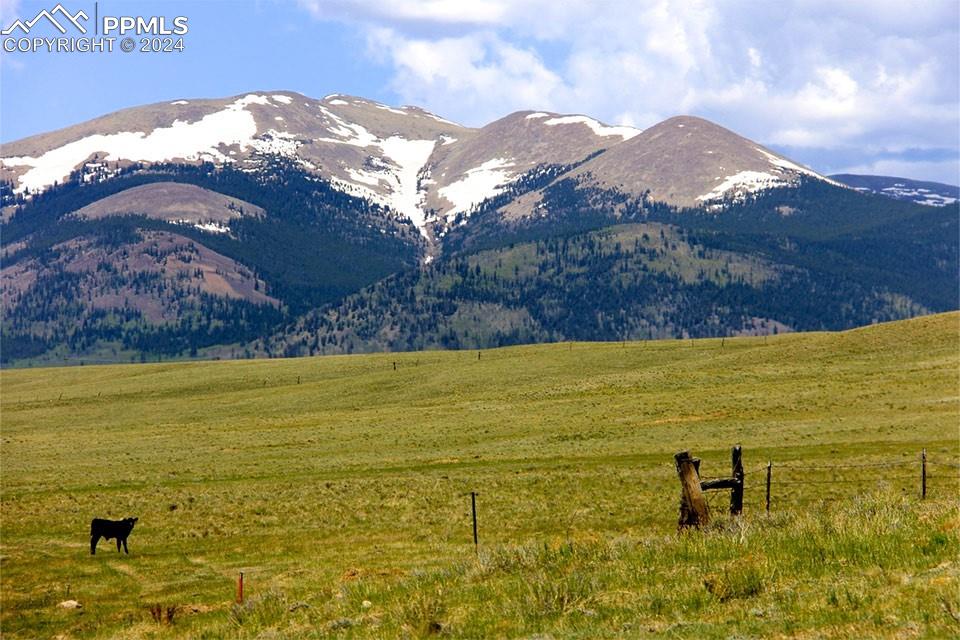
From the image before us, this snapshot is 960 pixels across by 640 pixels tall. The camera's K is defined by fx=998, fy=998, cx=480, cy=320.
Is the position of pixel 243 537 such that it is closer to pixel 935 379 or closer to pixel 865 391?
pixel 865 391

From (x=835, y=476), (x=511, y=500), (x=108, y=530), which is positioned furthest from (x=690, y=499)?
(x=835, y=476)

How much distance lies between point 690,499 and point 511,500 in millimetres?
21295

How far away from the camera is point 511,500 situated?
4466 centimetres

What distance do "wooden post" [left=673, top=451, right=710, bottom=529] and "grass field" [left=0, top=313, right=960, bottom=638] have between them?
41 centimetres

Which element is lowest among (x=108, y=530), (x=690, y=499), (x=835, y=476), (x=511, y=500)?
(x=511, y=500)

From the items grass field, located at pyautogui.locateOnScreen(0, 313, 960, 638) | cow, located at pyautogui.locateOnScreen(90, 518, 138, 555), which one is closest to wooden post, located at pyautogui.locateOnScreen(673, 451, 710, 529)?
grass field, located at pyautogui.locateOnScreen(0, 313, 960, 638)

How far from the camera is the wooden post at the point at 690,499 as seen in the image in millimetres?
23875

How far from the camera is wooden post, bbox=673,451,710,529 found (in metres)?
23.9

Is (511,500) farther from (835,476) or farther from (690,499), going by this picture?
(690,499)

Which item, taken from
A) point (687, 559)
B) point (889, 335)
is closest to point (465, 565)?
point (687, 559)

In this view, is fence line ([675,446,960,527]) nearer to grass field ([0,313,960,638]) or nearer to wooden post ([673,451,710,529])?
grass field ([0,313,960,638])

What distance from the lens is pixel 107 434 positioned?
3612 inches

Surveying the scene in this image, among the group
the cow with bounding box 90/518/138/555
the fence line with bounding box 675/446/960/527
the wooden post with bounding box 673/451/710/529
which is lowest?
the cow with bounding box 90/518/138/555

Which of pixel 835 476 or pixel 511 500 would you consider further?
pixel 835 476
